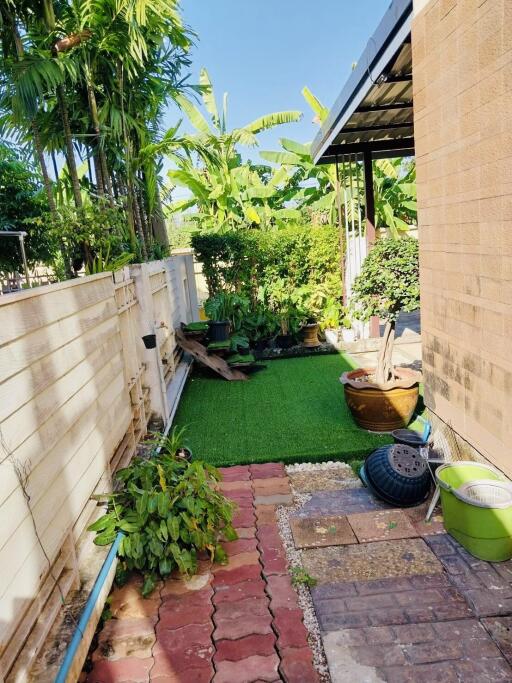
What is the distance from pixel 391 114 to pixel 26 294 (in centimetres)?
533

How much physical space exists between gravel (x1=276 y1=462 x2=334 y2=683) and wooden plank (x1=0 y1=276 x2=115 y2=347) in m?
1.91

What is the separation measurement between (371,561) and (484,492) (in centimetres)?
A: 79

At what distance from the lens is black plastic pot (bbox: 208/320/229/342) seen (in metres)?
7.40

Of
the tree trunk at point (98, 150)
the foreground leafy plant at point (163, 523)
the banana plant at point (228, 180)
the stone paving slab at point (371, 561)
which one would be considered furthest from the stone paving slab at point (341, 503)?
the banana plant at point (228, 180)

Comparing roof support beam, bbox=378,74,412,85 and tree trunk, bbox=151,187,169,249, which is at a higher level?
roof support beam, bbox=378,74,412,85

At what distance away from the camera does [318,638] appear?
2.28 m

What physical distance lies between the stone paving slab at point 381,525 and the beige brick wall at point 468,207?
69cm

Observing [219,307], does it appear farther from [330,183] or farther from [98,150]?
[330,183]

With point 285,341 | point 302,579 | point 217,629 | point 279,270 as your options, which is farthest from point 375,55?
point 285,341

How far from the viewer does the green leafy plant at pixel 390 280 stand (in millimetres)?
4426

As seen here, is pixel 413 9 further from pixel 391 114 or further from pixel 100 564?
pixel 100 564

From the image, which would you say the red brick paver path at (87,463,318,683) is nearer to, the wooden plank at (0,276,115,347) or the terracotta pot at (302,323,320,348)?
the wooden plank at (0,276,115,347)

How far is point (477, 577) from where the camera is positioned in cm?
259

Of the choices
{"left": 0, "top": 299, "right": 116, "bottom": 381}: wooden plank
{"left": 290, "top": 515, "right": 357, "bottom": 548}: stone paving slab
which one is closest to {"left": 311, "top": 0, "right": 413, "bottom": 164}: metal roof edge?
{"left": 0, "top": 299, "right": 116, "bottom": 381}: wooden plank
